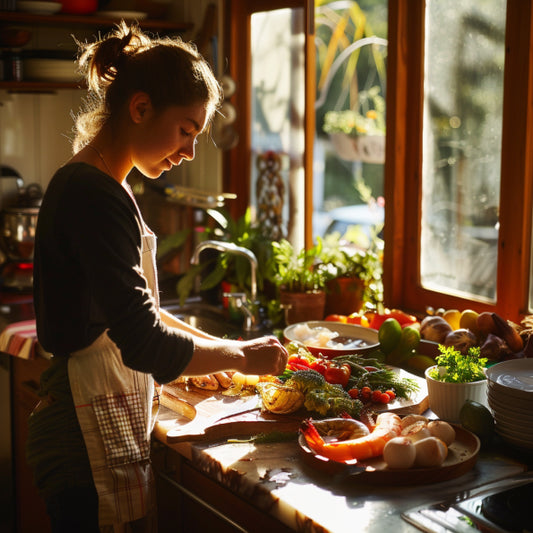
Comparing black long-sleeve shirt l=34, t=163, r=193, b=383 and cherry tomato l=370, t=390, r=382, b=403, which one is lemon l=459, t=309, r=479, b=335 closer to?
cherry tomato l=370, t=390, r=382, b=403

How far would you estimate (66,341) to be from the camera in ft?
5.01

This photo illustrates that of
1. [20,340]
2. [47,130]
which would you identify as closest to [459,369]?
[20,340]

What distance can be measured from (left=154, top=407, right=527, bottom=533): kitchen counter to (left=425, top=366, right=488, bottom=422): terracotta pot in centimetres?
16

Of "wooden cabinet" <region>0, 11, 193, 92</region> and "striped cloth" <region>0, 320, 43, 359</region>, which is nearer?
"striped cloth" <region>0, 320, 43, 359</region>

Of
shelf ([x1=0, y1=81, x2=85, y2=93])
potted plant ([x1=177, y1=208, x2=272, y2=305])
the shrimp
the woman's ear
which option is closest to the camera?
the woman's ear

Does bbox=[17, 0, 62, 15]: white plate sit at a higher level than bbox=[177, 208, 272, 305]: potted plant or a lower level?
higher

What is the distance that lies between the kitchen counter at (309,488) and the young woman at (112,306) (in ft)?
0.59

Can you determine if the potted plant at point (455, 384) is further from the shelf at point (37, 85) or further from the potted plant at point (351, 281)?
the shelf at point (37, 85)

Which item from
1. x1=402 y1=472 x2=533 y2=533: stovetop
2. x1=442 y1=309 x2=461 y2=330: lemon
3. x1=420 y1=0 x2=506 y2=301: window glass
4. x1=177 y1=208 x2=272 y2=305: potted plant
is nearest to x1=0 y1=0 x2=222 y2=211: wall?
x1=177 y1=208 x2=272 y2=305: potted plant

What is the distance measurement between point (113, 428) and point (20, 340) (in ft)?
3.75

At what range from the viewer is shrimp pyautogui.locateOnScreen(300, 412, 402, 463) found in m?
1.57

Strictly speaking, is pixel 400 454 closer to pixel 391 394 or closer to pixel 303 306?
pixel 391 394

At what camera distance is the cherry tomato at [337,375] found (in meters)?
1.98

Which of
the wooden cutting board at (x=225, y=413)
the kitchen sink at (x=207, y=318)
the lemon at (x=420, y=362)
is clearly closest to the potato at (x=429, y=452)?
the wooden cutting board at (x=225, y=413)
